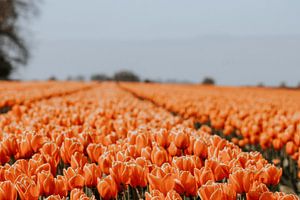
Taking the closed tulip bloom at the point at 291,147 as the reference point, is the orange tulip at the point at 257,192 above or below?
above

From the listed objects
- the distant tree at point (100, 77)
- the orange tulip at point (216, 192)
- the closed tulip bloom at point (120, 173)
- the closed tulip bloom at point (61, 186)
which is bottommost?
the distant tree at point (100, 77)

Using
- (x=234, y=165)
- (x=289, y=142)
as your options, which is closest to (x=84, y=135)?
(x=234, y=165)

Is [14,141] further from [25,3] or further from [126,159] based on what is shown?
[25,3]

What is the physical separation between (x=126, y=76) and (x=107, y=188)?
91.4 metres

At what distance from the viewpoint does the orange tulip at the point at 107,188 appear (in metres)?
2.56

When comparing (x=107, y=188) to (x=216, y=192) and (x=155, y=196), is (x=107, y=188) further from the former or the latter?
(x=216, y=192)

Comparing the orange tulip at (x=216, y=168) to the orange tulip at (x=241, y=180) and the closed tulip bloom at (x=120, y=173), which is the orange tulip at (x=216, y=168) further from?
the closed tulip bloom at (x=120, y=173)

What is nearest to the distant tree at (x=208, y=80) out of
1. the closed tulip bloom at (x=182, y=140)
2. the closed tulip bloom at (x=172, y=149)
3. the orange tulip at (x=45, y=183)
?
the closed tulip bloom at (x=182, y=140)

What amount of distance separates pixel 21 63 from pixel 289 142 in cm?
5244

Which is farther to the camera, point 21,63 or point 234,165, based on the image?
point 21,63

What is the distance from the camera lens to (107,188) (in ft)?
8.42

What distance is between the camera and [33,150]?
3727 mm

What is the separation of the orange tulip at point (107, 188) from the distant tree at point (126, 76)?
86.4 meters

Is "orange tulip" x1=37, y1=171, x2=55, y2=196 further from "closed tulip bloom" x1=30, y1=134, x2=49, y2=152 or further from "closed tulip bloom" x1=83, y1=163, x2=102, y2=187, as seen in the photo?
"closed tulip bloom" x1=30, y1=134, x2=49, y2=152
